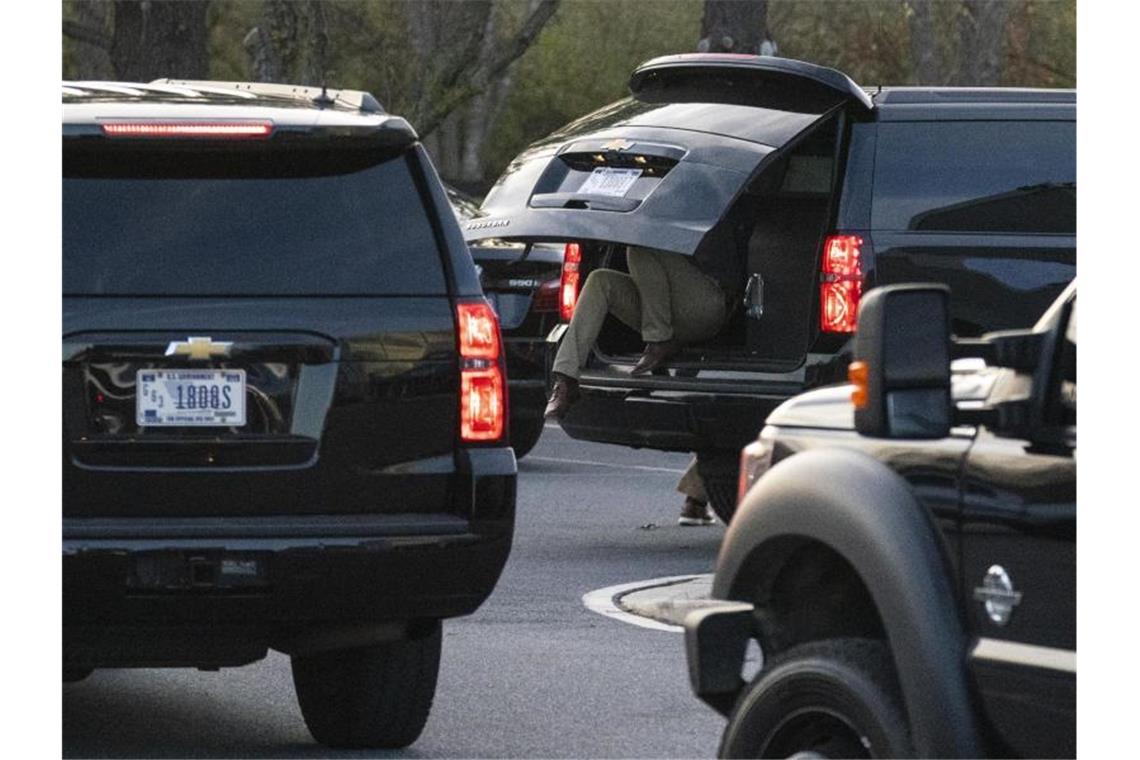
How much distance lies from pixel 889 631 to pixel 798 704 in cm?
35

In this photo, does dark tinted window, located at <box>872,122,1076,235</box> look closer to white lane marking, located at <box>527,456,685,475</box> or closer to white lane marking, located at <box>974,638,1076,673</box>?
white lane marking, located at <box>527,456,685,475</box>

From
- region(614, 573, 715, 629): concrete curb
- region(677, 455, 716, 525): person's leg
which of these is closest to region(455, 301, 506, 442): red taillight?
region(614, 573, 715, 629): concrete curb

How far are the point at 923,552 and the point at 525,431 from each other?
10.3 m

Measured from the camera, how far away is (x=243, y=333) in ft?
21.5

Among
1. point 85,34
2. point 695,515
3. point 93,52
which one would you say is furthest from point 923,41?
point 695,515

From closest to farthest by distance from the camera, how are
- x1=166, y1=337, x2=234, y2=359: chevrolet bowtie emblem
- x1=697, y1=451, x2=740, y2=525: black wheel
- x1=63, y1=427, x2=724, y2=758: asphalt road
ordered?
x1=166, y1=337, x2=234, y2=359: chevrolet bowtie emblem < x1=63, y1=427, x2=724, y2=758: asphalt road < x1=697, y1=451, x2=740, y2=525: black wheel

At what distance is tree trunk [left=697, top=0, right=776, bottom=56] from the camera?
21047mm

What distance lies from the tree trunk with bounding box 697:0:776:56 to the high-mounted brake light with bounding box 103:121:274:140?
14521mm

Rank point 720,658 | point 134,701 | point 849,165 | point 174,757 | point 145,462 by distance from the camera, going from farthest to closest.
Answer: point 849,165 < point 134,701 < point 174,757 < point 145,462 < point 720,658

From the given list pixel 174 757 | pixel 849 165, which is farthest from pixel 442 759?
pixel 849 165

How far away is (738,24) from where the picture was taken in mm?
21172

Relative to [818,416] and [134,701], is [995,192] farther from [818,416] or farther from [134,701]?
[818,416]

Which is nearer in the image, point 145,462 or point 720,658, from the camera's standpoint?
point 720,658

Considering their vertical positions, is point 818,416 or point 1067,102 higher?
point 1067,102
